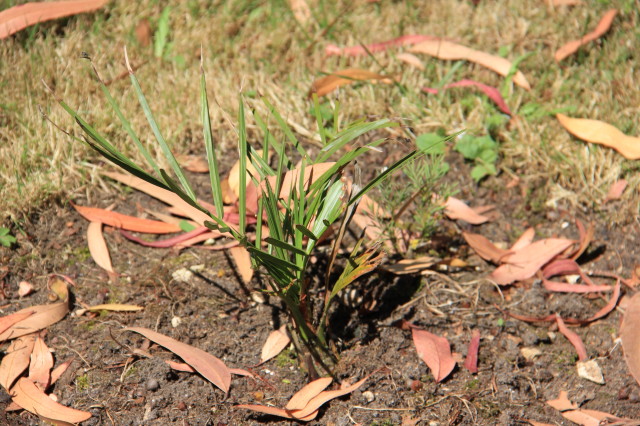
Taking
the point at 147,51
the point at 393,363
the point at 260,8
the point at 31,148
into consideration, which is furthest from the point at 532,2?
the point at 31,148

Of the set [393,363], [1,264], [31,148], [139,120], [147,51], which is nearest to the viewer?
[393,363]

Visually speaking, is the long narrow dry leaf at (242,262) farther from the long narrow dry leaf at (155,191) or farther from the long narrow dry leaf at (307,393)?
the long narrow dry leaf at (307,393)

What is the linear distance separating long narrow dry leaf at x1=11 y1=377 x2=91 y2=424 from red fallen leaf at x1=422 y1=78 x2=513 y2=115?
197 centimetres

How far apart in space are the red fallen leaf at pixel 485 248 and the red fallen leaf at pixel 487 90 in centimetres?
70

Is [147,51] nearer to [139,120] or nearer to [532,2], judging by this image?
[139,120]

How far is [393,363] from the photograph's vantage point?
2.08 m

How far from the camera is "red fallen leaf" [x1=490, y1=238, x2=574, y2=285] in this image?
2375 millimetres

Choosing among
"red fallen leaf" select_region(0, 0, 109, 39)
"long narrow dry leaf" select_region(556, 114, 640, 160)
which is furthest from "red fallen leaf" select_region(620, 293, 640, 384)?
"red fallen leaf" select_region(0, 0, 109, 39)

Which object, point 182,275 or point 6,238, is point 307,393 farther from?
point 6,238

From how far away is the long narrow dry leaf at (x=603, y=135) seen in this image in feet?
8.75

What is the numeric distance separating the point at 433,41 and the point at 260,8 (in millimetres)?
927

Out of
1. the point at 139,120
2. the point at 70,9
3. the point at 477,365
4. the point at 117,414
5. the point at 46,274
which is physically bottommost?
the point at 477,365

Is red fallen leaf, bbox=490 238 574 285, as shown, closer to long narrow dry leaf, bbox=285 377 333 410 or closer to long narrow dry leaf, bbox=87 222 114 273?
long narrow dry leaf, bbox=285 377 333 410

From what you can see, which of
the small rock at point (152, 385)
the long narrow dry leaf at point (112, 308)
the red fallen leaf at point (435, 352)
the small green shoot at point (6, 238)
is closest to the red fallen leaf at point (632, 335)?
the red fallen leaf at point (435, 352)
